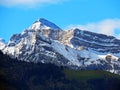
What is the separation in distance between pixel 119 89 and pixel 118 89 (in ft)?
1.13

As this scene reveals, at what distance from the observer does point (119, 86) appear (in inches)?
3334

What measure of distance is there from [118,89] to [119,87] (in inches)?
52.1

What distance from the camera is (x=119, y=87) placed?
83.0m

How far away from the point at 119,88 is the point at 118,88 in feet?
0.81

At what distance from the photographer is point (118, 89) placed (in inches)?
3219

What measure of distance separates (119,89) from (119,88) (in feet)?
2.11

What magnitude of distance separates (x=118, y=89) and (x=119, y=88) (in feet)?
1.37

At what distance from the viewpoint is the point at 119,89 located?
8144 centimetres

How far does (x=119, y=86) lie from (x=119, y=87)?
1703mm

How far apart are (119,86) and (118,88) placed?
8.19ft

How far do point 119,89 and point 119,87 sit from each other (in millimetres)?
1592
